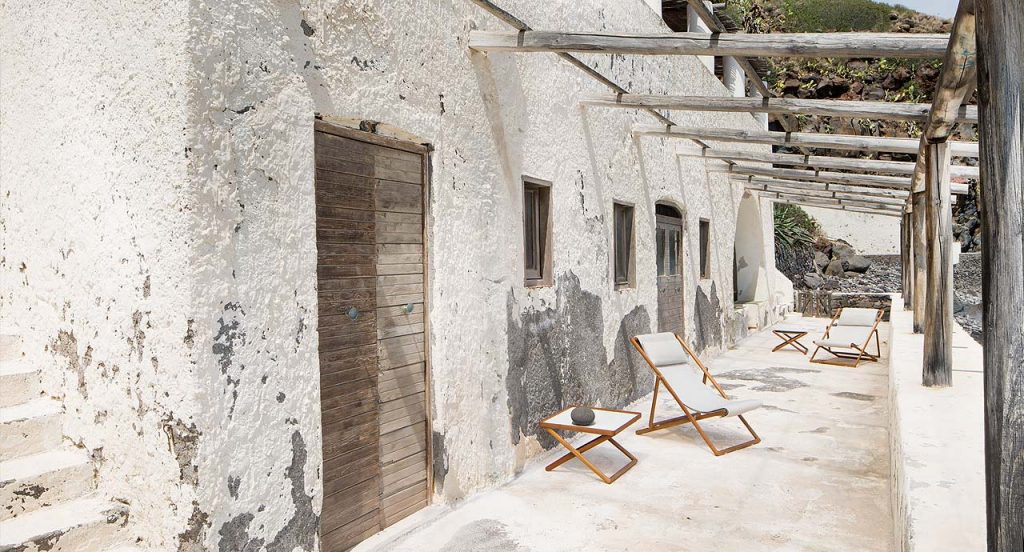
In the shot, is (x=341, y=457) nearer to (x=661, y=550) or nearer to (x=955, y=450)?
(x=661, y=550)

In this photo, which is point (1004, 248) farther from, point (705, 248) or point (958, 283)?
point (958, 283)

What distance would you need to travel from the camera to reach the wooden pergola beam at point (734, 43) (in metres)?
3.53

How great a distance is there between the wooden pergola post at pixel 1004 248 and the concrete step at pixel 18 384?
3.58m

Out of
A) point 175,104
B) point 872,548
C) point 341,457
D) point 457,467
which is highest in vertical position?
point 175,104

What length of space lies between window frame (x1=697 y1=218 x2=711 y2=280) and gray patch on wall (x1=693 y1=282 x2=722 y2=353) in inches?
12.0

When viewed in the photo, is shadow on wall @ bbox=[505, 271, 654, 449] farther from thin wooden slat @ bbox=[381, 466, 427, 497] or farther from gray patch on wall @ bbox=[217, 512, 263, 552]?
gray patch on wall @ bbox=[217, 512, 263, 552]

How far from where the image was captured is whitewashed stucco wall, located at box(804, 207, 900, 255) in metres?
32.1

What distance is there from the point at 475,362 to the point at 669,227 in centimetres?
514

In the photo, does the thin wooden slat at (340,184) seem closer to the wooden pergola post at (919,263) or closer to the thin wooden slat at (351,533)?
the thin wooden slat at (351,533)

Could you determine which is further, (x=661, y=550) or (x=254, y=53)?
(x=661, y=550)

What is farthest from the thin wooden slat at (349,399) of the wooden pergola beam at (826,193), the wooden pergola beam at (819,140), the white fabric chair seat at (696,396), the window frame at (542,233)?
the wooden pergola beam at (826,193)

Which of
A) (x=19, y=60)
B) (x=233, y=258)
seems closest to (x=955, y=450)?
(x=233, y=258)

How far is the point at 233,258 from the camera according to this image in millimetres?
2658

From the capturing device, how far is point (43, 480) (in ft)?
8.51
